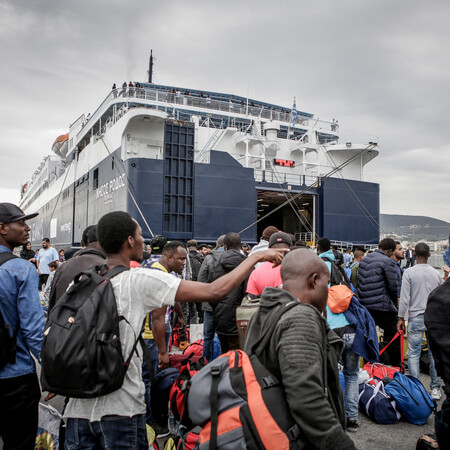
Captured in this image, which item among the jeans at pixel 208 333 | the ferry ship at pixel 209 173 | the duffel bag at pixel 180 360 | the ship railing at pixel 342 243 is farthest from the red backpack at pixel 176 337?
the ship railing at pixel 342 243

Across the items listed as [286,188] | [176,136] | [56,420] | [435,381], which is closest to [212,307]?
[56,420]

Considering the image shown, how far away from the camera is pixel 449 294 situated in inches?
79.0

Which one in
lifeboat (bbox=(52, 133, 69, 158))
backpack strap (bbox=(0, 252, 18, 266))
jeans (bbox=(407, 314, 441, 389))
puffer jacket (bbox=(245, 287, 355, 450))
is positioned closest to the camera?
puffer jacket (bbox=(245, 287, 355, 450))

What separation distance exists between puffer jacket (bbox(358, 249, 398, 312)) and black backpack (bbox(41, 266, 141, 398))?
375 centimetres

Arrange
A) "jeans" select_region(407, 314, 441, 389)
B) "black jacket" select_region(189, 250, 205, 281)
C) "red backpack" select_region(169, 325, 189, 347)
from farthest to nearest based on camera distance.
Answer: "black jacket" select_region(189, 250, 205, 281)
"red backpack" select_region(169, 325, 189, 347)
"jeans" select_region(407, 314, 441, 389)

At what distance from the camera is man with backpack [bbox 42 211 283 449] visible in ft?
5.42

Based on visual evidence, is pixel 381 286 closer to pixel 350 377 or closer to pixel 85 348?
pixel 350 377

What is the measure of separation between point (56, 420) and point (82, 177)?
19368 mm

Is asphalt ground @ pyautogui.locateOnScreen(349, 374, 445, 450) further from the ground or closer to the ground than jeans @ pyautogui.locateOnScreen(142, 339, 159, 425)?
closer to the ground

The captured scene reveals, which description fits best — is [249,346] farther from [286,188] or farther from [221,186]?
[286,188]

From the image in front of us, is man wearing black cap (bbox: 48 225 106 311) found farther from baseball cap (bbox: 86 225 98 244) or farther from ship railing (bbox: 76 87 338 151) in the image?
ship railing (bbox: 76 87 338 151)

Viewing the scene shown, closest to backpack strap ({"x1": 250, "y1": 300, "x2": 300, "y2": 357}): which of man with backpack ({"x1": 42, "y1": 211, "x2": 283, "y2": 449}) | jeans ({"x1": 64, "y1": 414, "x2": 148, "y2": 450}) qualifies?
man with backpack ({"x1": 42, "y1": 211, "x2": 283, "y2": 449})

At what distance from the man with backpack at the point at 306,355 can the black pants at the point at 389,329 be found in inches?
141

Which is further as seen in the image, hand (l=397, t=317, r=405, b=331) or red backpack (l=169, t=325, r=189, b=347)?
red backpack (l=169, t=325, r=189, b=347)
